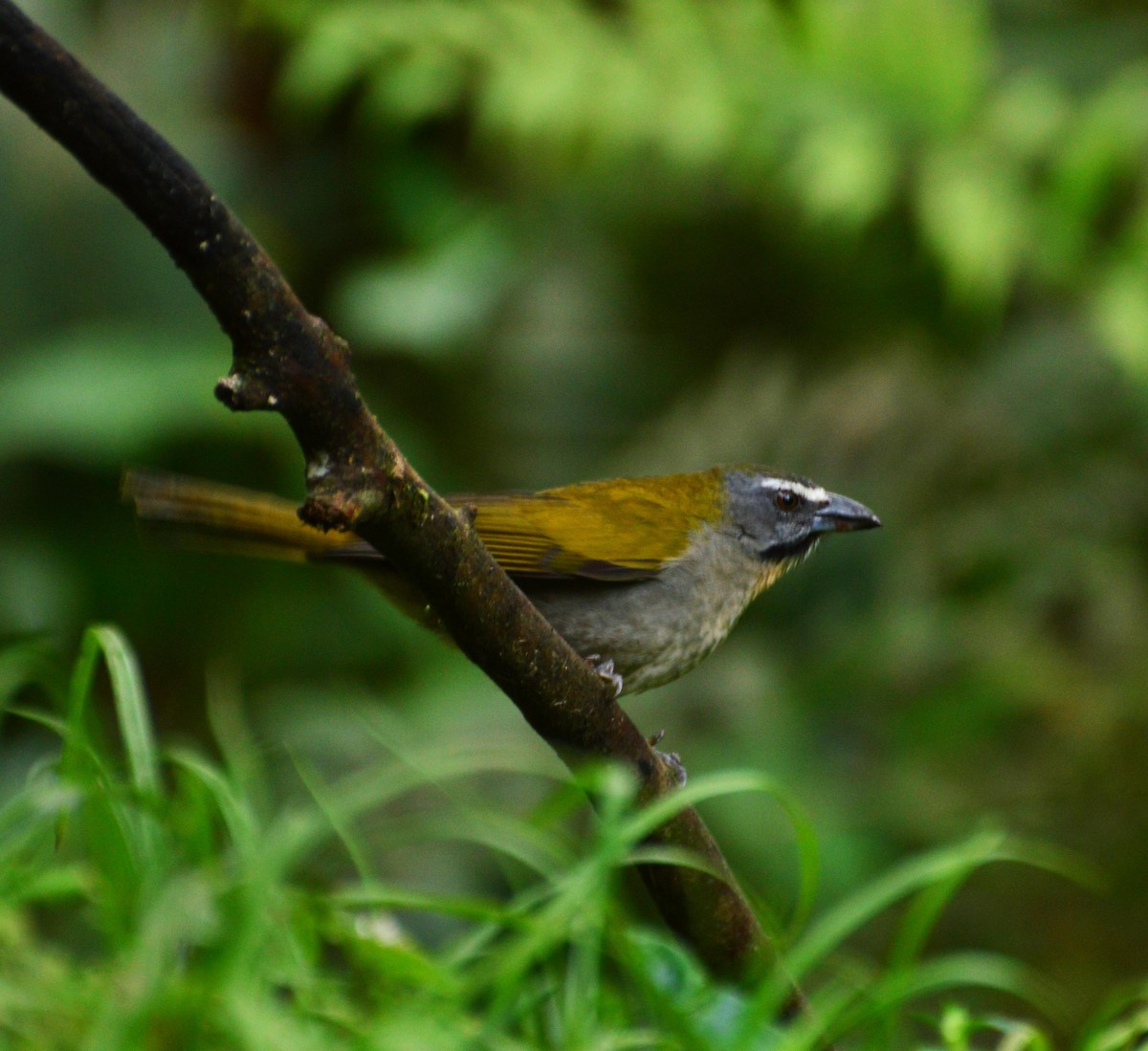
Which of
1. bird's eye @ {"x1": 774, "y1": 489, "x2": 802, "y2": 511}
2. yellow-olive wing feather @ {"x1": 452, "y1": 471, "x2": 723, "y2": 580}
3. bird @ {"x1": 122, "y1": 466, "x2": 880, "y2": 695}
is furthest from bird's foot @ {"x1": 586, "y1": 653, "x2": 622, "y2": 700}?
bird's eye @ {"x1": 774, "y1": 489, "x2": 802, "y2": 511}

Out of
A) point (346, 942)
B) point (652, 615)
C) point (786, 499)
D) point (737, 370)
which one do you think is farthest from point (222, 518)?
point (737, 370)

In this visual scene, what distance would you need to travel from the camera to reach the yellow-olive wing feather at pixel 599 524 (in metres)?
2.90

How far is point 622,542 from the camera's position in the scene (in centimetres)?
301

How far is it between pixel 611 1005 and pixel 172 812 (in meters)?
0.63

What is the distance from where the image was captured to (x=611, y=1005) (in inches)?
75.9

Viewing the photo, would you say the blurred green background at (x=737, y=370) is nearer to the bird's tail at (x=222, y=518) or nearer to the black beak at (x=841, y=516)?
the black beak at (x=841, y=516)

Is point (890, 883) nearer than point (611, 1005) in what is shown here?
Yes

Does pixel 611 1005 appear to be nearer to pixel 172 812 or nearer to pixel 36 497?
pixel 172 812

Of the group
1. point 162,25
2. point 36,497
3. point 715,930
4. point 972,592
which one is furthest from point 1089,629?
point 162,25

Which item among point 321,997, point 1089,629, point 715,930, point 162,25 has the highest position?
point 162,25

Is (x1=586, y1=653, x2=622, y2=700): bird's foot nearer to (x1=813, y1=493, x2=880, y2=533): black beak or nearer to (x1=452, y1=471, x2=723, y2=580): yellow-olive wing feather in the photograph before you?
(x1=452, y1=471, x2=723, y2=580): yellow-olive wing feather

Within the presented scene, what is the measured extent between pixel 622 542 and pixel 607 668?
1.24ft

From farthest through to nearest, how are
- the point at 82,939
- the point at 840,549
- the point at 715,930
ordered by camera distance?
the point at 840,549 → the point at 82,939 → the point at 715,930

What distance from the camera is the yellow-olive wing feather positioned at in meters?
Result: 2.90
